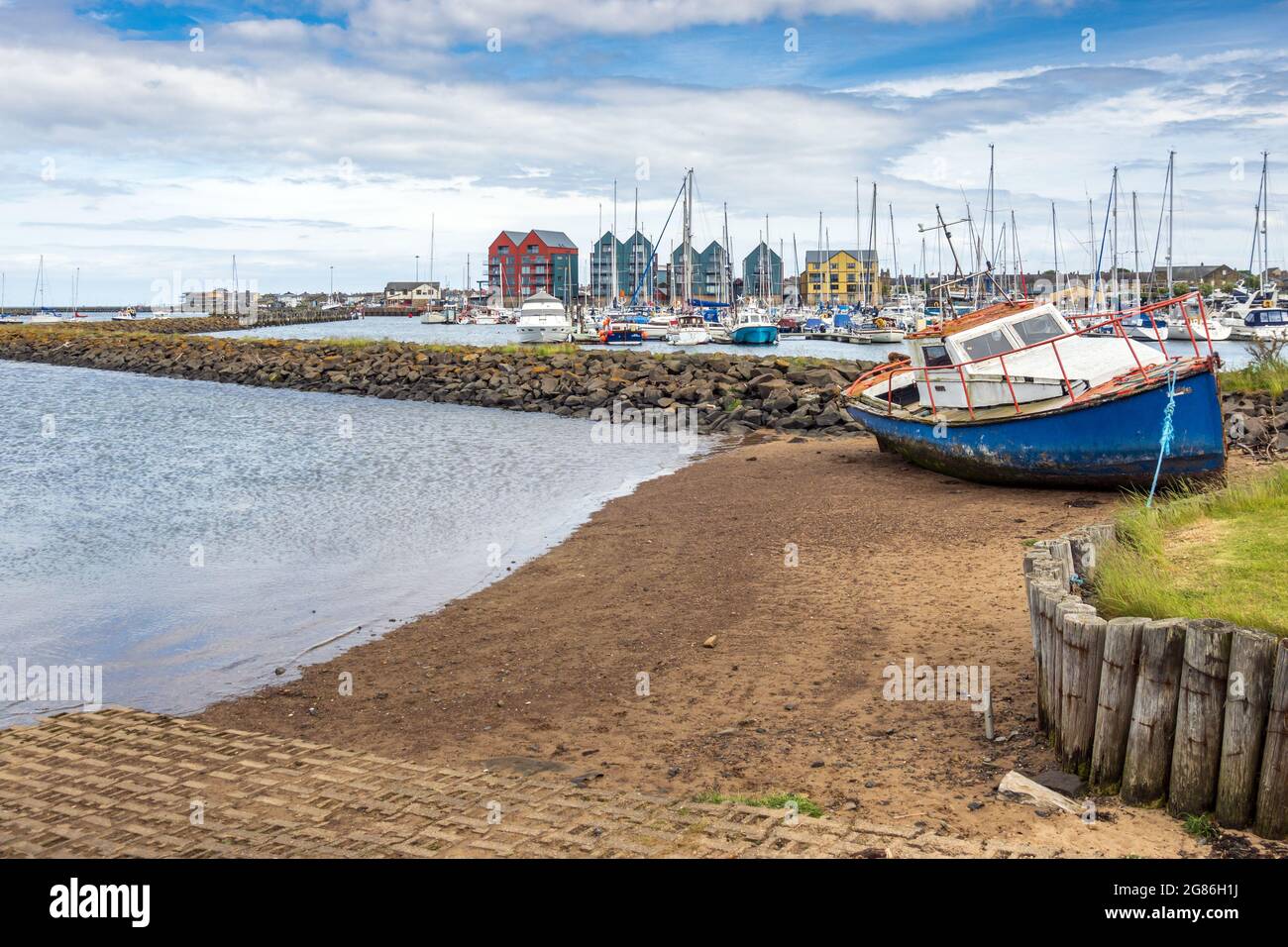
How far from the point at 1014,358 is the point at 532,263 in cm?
15812

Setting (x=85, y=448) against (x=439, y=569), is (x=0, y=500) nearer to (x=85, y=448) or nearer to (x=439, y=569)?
(x=85, y=448)

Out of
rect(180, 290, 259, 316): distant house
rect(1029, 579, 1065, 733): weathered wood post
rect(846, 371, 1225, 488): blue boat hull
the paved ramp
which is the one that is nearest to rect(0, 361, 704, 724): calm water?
the paved ramp

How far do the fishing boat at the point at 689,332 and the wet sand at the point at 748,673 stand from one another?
213 feet

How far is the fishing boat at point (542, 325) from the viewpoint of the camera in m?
83.9

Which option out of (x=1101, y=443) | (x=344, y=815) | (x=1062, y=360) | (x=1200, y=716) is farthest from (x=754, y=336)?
(x=1200, y=716)

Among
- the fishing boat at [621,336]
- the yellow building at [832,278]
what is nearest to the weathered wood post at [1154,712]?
the fishing boat at [621,336]

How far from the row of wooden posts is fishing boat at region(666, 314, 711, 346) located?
75.8 metres

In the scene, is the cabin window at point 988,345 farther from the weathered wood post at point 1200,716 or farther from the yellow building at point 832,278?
the yellow building at point 832,278

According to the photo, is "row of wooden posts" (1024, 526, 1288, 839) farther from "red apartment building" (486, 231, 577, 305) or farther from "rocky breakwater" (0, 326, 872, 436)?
"red apartment building" (486, 231, 577, 305)

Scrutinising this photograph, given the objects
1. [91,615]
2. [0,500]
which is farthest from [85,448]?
[91,615]

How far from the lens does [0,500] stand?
24.6 m

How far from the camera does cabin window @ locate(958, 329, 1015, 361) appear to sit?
69.2ft

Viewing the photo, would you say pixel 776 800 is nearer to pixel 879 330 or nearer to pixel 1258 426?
pixel 1258 426

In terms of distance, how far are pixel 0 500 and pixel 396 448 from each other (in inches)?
429
